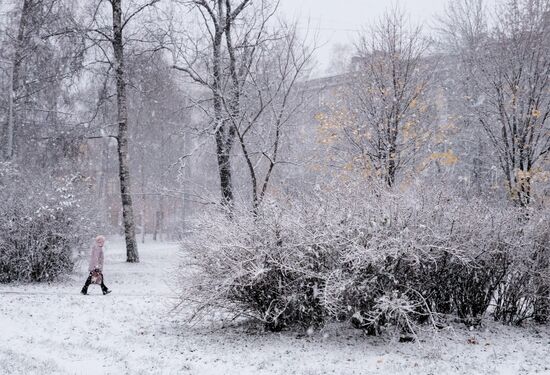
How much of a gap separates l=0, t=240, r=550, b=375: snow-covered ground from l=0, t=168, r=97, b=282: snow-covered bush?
3.54m

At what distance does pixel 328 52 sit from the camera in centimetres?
4681

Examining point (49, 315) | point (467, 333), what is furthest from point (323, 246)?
point (49, 315)

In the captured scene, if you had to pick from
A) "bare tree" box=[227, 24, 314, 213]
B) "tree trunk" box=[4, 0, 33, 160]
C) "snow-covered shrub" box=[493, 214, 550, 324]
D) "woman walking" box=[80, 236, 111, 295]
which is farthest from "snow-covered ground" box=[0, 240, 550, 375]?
"tree trunk" box=[4, 0, 33, 160]

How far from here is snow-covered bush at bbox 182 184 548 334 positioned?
8.21 m

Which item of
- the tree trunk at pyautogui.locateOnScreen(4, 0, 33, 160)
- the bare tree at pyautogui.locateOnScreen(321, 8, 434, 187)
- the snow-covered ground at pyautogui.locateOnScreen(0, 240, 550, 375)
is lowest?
the snow-covered ground at pyautogui.locateOnScreen(0, 240, 550, 375)

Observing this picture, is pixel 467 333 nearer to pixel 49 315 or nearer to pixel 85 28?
pixel 49 315

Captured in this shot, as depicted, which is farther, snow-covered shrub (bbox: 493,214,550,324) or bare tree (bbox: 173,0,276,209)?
bare tree (bbox: 173,0,276,209)

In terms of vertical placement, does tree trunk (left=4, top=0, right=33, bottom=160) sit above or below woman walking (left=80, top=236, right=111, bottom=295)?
above

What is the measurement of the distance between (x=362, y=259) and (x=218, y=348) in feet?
7.98

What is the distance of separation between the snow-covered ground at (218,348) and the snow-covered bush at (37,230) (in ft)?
11.6

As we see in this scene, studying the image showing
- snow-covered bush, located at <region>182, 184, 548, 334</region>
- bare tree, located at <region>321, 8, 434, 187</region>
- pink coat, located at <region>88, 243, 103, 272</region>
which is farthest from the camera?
bare tree, located at <region>321, 8, 434, 187</region>

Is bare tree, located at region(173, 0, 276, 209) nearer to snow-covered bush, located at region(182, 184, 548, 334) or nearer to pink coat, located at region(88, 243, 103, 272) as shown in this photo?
pink coat, located at region(88, 243, 103, 272)

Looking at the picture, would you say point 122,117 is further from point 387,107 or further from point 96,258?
point 387,107

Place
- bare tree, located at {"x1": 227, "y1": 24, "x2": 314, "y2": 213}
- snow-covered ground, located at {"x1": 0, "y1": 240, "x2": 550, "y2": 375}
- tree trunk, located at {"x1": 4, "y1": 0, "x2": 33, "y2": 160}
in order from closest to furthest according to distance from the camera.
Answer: snow-covered ground, located at {"x1": 0, "y1": 240, "x2": 550, "y2": 375}, bare tree, located at {"x1": 227, "y1": 24, "x2": 314, "y2": 213}, tree trunk, located at {"x1": 4, "y1": 0, "x2": 33, "y2": 160}
